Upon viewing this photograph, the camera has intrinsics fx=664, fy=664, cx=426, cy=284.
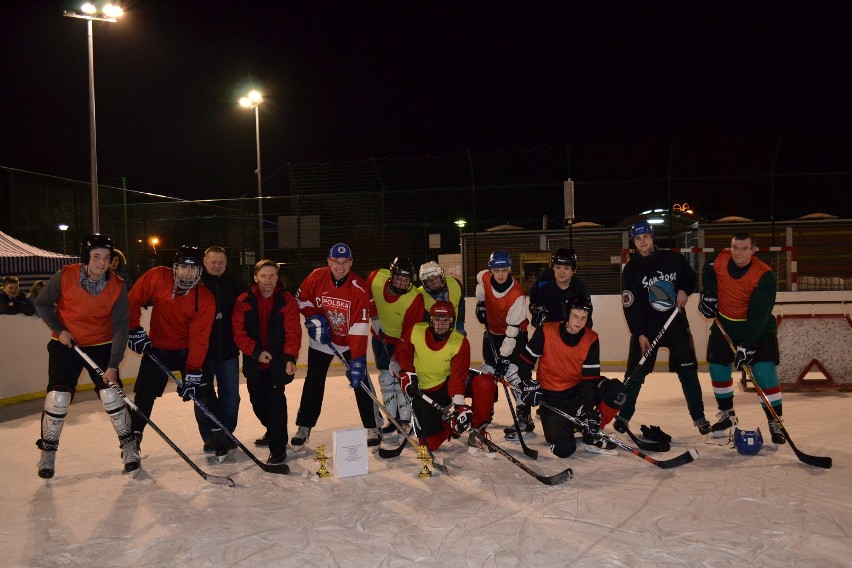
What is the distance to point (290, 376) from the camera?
426cm

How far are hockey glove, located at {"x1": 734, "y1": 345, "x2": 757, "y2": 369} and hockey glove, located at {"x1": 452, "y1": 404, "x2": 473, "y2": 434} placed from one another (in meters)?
1.83

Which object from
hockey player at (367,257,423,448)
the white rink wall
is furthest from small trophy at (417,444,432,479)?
the white rink wall

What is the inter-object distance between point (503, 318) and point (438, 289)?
2.16 ft

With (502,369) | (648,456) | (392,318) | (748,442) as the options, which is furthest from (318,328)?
(748,442)

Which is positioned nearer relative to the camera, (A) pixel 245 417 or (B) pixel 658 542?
(B) pixel 658 542

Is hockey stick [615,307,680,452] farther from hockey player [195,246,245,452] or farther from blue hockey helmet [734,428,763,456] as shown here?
hockey player [195,246,245,452]

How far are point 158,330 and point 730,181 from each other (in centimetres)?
801

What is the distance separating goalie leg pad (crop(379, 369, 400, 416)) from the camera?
4.83 meters

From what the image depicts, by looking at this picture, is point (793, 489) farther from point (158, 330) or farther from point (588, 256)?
point (588, 256)

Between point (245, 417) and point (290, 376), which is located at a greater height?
point (290, 376)

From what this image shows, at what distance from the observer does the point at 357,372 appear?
13.9 feet

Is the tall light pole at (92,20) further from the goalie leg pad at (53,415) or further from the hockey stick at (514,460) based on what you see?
the hockey stick at (514,460)

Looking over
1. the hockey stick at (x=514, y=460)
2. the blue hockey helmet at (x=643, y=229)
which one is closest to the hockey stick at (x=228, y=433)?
the hockey stick at (x=514, y=460)

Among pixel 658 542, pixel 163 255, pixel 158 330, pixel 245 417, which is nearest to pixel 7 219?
pixel 163 255
